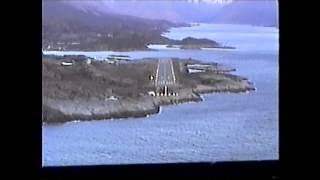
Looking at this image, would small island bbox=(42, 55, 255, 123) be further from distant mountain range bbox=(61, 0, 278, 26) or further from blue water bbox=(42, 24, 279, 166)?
distant mountain range bbox=(61, 0, 278, 26)

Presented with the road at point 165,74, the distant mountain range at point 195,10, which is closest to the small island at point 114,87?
the road at point 165,74

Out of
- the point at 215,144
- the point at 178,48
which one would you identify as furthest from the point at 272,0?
the point at 215,144

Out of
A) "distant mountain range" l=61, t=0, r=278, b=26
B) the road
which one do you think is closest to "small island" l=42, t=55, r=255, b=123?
the road

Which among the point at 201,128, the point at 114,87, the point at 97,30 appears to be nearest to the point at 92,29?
the point at 97,30

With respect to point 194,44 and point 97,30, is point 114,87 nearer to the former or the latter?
point 97,30

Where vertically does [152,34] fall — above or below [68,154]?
above
